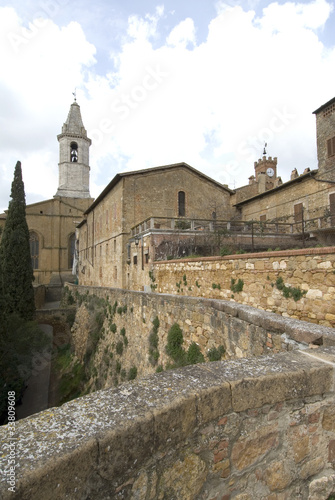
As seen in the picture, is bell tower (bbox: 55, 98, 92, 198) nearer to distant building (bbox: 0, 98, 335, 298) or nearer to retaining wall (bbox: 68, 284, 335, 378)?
distant building (bbox: 0, 98, 335, 298)

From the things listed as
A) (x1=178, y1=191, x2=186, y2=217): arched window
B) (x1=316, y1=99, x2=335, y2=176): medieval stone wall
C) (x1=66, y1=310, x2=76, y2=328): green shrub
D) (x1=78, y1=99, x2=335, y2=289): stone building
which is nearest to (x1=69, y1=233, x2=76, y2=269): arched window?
(x1=78, y1=99, x2=335, y2=289): stone building

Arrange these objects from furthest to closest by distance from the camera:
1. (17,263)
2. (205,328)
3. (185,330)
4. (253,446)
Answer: (17,263)
(185,330)
(205,328)
(253,446)

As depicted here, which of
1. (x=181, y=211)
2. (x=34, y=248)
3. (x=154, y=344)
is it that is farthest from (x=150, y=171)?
(x=34, y=248)

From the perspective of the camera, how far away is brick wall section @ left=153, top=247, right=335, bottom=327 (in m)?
4.84

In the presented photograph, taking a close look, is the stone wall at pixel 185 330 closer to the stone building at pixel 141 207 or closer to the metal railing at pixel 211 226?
the metal railing at pixel 211 226

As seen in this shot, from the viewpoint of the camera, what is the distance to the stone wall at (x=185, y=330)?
3666 millimetres

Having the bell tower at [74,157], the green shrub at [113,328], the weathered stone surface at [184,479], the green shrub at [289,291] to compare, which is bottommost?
the green shrub at [113,328]

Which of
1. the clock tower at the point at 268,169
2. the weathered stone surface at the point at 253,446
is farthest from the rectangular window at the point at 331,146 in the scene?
the weathered stone surface at the point at 253,446

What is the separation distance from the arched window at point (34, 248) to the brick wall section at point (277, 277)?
36483 millimetres

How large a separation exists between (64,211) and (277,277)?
134 feet

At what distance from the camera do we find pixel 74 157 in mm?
43031

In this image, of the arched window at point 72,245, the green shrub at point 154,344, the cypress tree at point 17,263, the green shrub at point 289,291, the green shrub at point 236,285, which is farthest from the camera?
the arched window at point 72,245

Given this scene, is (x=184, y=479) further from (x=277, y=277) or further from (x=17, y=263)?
(x=17, y=263)

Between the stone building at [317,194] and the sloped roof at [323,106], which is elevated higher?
the sloped roof at [323,106]
